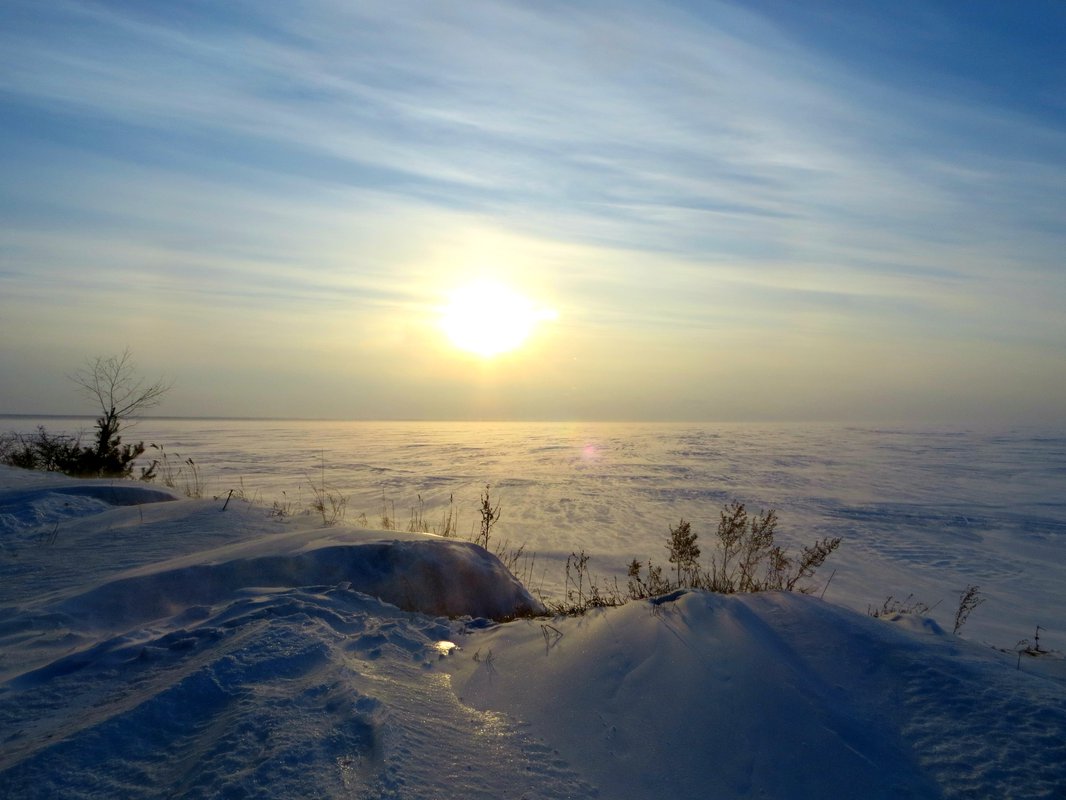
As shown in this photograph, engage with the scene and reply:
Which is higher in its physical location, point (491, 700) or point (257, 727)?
point (257, 727)

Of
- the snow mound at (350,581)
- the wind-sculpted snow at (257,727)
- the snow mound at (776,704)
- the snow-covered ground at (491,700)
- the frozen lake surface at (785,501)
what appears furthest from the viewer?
the frozen lake surface at (785,501)

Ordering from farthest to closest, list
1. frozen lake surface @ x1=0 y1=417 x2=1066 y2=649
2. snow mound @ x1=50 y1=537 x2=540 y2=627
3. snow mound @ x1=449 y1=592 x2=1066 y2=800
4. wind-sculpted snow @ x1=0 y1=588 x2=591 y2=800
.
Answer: frozen lake surface @ x1=0 y1=417 x2=1066 y2=649, snow mound @ x1=50 y1=537 x2=540 y2=627, snow mound @ x1=449 y1=592 x2=1066 y2=800, wind-sculpted snow @ x1=0 y1=588 x2=591 y2=800

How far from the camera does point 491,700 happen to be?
9.95ft

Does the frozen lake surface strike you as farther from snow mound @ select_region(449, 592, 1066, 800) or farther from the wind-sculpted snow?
the wind-sculpted snow

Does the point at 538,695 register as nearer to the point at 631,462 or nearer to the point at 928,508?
the point at 928,508

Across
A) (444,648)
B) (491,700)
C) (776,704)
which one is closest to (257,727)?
(491,700)

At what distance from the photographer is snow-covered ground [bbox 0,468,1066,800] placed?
7.29ft

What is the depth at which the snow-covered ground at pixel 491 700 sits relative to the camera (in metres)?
2.22

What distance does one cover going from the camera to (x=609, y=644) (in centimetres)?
347

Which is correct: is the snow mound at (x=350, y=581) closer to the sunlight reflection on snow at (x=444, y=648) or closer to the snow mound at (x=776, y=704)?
the sunlight reflection on snow at (x=444, y=648)

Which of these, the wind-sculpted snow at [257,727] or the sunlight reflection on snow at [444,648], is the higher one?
the wind-sculpted snow at [257,727]

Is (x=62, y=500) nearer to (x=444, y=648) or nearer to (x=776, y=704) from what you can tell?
(x=444, y=648)

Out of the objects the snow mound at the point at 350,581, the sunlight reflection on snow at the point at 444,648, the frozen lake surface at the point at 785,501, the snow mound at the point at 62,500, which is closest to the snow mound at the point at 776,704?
the sunlight reflection on snow at the point at 444,648

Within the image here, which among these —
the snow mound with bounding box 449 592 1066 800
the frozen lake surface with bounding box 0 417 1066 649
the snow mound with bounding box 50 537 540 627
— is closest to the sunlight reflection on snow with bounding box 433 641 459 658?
the snow mound with bounding box 449 592 1066 800
